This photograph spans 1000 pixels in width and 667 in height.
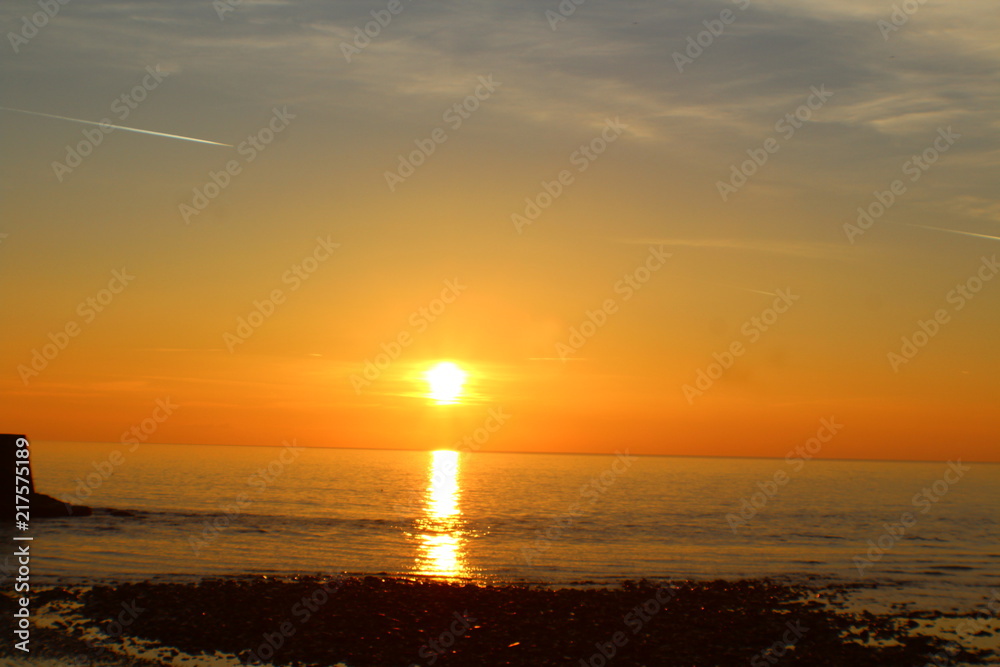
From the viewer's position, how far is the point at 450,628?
2591cm

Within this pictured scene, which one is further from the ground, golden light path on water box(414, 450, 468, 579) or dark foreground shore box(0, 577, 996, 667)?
golden light path on water box(414, 450, 468, 579)

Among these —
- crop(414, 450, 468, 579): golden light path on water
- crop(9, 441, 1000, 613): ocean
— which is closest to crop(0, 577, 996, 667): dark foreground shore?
crop(9, 441, 1000, 613): ocean

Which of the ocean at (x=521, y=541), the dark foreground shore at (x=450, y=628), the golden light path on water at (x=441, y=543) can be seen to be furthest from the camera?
the golden light path on water at (x=441, y=543)

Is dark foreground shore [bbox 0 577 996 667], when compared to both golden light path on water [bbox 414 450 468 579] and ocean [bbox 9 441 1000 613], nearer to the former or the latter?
ocean [bbox 9 441 1000 613]

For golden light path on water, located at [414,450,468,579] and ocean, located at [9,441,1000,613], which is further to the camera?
golden light path on water, located at [414,450,468,579]

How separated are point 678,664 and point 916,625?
12591 mm

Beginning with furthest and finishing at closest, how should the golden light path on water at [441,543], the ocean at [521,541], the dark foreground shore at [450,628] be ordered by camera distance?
the golden light path on water at [441,543] → the ocean at [521,541] → the dark foreground shore at [450,628]

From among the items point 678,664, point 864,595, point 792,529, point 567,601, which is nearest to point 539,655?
point 678,664

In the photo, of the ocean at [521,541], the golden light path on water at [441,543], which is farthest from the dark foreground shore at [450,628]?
the golden light path on water at [441,543]

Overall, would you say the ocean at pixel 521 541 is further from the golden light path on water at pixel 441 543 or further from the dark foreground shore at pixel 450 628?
the dark foreground shore at pixel 450 628

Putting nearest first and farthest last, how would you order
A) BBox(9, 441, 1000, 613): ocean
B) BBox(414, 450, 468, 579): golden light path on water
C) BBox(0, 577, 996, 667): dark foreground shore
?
1. BBox(0, 577, 996, 667): dark foreground shore
2. BBox(9, 441, 1000, 613): ocean
3. BBox(414, 450, 468, 579): golden light path on water

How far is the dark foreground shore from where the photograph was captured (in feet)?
75.7

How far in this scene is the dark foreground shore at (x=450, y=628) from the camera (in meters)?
23.1

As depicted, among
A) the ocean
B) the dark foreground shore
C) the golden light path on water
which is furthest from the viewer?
the golden light path on water
